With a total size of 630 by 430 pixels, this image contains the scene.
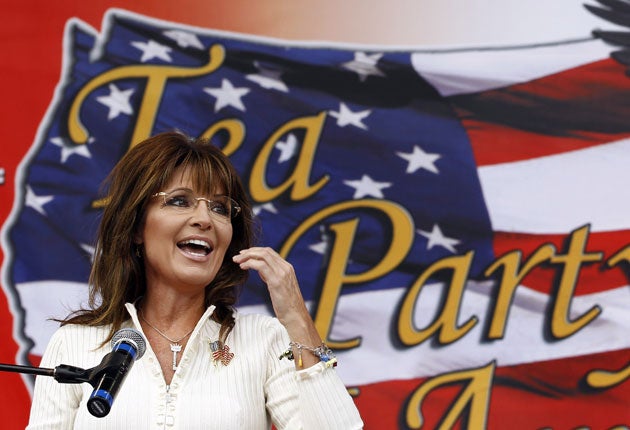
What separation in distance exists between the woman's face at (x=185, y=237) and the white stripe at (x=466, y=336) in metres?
1.14

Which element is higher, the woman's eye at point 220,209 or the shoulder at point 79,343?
the woman's eye at point 220,209

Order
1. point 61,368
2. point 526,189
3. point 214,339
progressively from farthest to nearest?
point 526,189
point 214,339
point 61,368

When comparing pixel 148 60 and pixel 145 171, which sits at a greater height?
pixel 148 60

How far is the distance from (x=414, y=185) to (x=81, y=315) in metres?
1.37

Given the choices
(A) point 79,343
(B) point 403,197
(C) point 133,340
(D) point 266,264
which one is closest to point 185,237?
(D) point 266,264

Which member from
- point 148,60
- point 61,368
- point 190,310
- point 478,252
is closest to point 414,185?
point 478,252

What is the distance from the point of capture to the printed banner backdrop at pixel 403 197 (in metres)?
3.22

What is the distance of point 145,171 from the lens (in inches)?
87.0

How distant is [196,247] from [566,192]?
1.51 m

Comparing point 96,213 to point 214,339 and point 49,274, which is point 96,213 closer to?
point 49,274

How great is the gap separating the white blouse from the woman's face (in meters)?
0.11

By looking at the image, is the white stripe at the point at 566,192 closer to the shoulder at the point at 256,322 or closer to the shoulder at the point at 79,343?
the shoulder at the point at 256,322

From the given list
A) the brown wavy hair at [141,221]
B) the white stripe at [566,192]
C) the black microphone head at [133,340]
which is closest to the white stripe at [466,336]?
the white stripe at [566,192]

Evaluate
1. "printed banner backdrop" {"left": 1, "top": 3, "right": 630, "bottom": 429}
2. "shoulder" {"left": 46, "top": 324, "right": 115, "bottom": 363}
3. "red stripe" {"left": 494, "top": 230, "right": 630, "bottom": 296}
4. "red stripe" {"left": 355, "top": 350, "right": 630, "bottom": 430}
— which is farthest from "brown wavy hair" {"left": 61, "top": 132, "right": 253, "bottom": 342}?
"red stripe" {"left": 494, "top": 230, "right": 630, "bottom": 296}
